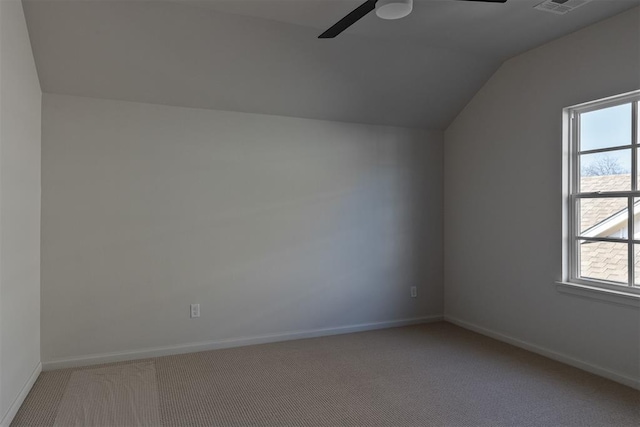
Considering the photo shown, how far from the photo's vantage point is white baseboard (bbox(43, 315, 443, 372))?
3.47 metres

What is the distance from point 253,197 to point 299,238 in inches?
24.2

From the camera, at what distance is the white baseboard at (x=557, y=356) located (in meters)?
3.17

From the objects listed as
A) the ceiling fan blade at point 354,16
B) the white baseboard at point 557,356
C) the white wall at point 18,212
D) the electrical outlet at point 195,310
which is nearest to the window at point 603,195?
the white baseboard at point 557,356

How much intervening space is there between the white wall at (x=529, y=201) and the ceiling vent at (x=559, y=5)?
16.9 inches

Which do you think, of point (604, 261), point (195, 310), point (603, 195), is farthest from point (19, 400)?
point (603, 195)

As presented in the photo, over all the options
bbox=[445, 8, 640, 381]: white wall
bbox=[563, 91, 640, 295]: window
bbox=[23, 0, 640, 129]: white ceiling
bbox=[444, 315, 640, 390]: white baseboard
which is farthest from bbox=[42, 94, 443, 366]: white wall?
bbox=[563, 91, 640, 295]: window

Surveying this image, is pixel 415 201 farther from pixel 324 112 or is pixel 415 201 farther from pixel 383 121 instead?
pixel 324 112

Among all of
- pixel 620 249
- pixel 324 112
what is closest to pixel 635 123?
pixel 620 249

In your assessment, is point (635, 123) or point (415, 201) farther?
point (415, 201)

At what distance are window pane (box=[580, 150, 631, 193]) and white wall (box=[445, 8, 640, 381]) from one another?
7.6 inches

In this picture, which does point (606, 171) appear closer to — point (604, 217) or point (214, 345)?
point (604, 217)

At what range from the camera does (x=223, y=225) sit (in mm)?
4000

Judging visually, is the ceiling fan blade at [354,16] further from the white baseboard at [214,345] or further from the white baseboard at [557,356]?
the white baseboard at [557,356]

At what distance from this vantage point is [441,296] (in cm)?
502
